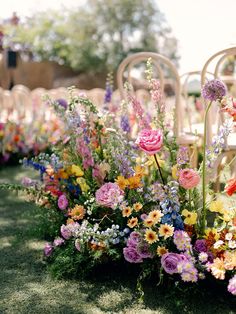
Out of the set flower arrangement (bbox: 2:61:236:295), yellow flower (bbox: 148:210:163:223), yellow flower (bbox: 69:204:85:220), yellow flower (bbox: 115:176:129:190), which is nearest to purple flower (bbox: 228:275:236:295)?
flower arrangement (bbox: 2:61:236:295)

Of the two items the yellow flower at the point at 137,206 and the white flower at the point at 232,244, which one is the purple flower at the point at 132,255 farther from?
the white flower at the point at 232,244

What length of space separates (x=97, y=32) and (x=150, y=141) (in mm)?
21399

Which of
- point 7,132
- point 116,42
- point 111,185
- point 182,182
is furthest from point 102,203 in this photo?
point 116,42

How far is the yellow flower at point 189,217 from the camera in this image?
178 cm

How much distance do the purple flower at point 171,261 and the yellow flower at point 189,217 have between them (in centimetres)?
16

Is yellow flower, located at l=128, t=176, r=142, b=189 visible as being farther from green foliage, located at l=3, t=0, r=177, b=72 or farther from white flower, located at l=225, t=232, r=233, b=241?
green foliage, located at l=3, t=0, r=177, b=72

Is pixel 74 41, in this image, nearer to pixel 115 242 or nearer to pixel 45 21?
pixel 45 21

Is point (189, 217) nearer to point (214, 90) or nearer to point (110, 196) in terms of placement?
point (110, 196)

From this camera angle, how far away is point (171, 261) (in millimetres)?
1673

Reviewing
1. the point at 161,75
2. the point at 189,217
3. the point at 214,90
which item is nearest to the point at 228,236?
the point at 189,217

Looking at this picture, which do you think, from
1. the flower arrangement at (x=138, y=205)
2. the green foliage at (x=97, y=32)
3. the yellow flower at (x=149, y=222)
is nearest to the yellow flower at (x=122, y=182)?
the flower arrangement at (x=138, y=205)

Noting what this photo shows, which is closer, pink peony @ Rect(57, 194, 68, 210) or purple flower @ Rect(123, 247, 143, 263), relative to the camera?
purple flower @ Rect(123, 247, 143, 263)

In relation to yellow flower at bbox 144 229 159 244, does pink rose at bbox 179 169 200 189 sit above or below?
above

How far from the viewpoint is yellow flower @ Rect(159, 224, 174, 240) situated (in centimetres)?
169
